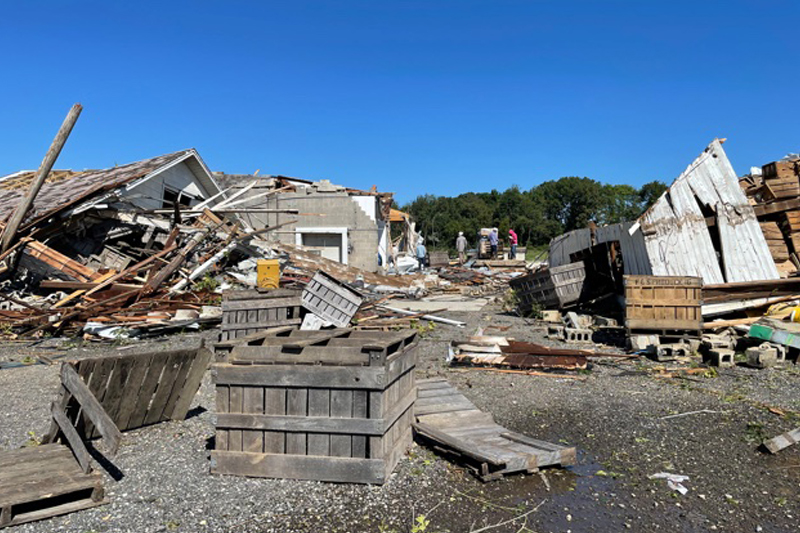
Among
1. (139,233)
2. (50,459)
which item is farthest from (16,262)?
(50,459)

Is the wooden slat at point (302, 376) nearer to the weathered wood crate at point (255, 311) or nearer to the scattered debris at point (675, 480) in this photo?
the scattered debris at point (675, 480)

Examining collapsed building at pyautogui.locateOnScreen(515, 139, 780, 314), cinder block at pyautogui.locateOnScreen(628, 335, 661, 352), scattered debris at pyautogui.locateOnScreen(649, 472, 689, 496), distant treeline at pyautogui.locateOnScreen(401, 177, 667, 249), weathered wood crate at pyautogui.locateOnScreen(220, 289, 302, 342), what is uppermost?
distant treeline at pyautogui.locateOnScreen(401, 177, 667, 249)

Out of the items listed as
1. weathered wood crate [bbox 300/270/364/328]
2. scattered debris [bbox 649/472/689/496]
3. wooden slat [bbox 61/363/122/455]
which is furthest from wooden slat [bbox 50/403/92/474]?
weathered wood crate [bbox 300/270/364/328]

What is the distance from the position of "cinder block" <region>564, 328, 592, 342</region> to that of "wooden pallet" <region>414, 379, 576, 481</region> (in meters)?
5.65

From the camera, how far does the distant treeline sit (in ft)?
228

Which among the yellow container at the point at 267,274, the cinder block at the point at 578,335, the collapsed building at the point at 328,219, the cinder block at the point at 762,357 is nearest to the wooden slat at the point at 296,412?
the cinder block at the point at 762,357

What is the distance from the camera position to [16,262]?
15.2 meters

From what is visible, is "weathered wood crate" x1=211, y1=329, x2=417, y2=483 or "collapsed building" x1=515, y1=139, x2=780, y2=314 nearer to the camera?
"weathered wood crate" x1=211, y1=329, x2=417, y2=483

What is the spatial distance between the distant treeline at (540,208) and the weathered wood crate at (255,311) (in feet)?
181

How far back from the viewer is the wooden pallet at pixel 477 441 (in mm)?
4922

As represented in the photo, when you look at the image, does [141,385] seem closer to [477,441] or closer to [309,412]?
[309,412]

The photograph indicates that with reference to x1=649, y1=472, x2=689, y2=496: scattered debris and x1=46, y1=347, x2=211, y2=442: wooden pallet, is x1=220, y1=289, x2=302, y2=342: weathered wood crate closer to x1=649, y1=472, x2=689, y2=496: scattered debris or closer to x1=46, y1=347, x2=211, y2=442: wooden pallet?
x1=46, y1=347, x2=211, y2=442: wooden pallet

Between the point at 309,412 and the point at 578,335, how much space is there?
8.39 metres

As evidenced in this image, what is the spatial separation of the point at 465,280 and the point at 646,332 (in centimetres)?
1702
